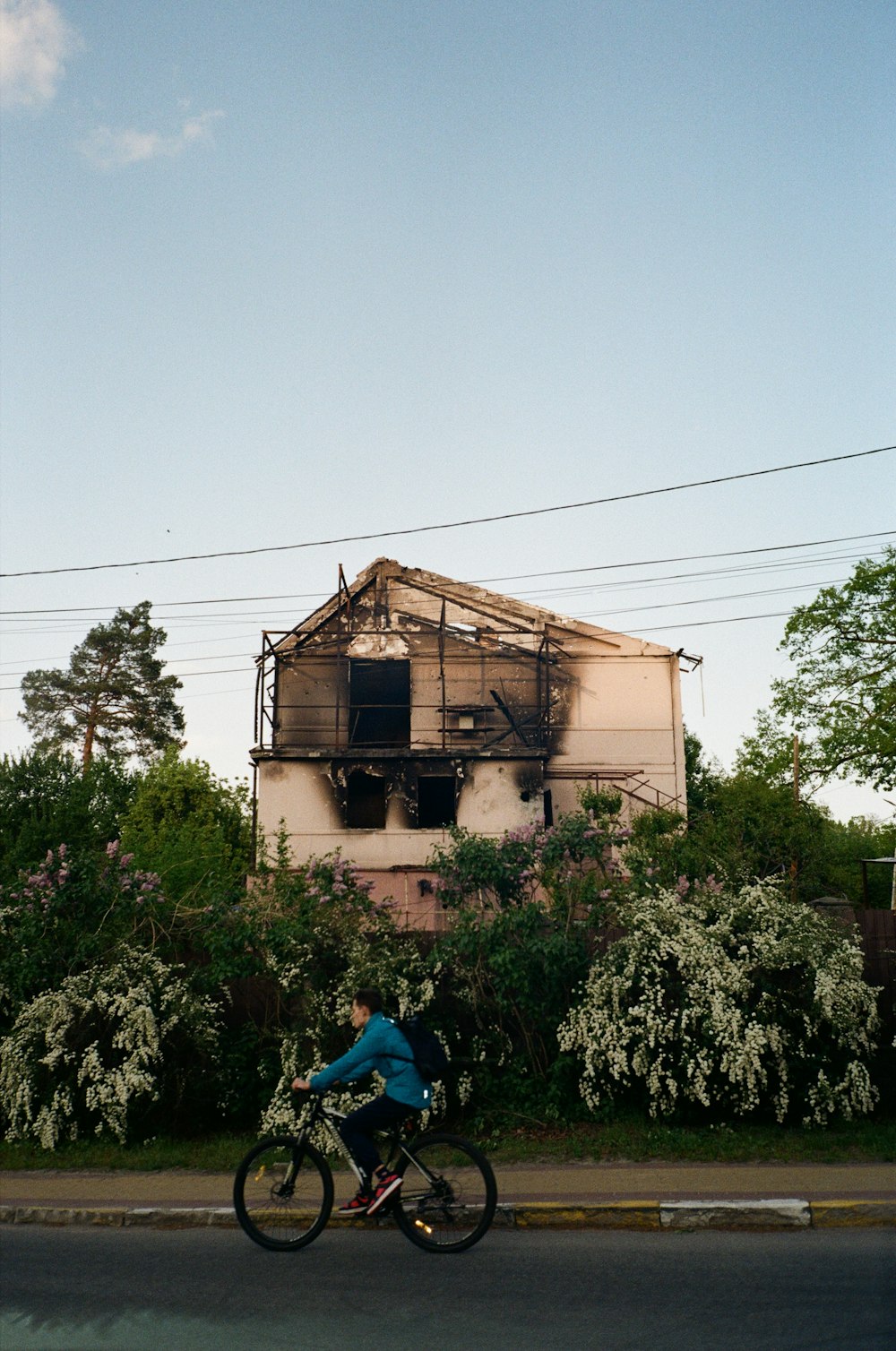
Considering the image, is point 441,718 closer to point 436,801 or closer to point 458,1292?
point 436,801

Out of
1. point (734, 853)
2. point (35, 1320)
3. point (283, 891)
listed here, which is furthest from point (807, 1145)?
point (35, 1320)

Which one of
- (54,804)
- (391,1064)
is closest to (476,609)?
(54,804)

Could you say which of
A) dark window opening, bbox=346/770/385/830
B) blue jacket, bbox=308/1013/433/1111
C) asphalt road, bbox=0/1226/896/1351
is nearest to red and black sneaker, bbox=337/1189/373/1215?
asphalt road, bbox=0/1226/896/1351

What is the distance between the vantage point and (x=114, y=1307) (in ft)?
20.8

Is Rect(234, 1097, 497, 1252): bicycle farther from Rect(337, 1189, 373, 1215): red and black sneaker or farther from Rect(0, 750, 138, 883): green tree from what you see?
Rect(0, 750, 138, 883): green tree

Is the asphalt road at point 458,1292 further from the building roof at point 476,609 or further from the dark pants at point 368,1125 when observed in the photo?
the building roof at point 476,609

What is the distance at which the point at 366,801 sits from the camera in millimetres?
34938

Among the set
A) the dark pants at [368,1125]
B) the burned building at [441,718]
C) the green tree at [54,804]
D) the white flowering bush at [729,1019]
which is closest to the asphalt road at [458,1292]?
the dark pants at [368,1125]

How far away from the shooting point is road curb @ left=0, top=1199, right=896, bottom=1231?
8.03 metres

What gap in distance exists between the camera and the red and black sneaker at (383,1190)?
25.0 feet

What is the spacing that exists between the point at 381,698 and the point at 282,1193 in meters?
29.2

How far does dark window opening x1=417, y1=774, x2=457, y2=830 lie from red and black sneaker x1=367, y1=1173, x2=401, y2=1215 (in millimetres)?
26249

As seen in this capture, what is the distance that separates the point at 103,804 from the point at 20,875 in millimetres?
13560

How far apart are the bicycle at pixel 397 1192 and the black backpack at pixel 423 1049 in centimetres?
45
